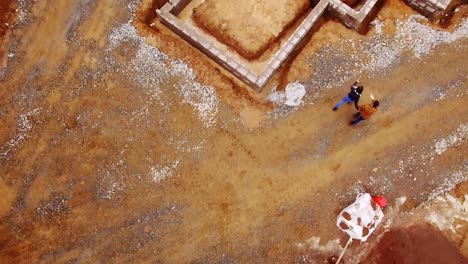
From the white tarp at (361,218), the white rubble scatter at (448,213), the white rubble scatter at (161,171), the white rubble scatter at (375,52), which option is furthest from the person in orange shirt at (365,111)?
the white rubble scatter at (161,171)

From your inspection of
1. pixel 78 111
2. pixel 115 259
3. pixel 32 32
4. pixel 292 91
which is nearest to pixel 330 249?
pixel 292 91

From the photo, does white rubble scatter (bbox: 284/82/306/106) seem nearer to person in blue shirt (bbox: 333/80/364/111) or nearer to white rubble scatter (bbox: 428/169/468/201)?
person in blue shirt (bbox: 333/80/364/111)

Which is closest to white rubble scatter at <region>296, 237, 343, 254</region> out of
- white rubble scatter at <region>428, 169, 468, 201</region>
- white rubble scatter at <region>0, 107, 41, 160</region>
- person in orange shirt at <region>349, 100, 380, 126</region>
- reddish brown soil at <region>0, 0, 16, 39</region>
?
white rubble scatter at <region>428, 169, 468, 201</region>

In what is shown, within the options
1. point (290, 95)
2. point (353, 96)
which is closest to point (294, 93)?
point (290, 95)

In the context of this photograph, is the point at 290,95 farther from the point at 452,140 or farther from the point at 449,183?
the point at 449,183

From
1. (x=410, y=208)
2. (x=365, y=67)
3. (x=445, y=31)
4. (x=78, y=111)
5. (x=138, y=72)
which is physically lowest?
(x=78, y=111)

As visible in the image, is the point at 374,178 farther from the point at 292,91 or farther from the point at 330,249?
the point at 292,91

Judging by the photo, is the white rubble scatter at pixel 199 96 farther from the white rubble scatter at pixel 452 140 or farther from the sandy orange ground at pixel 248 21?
the white rubble scatter at pixel 452 140
